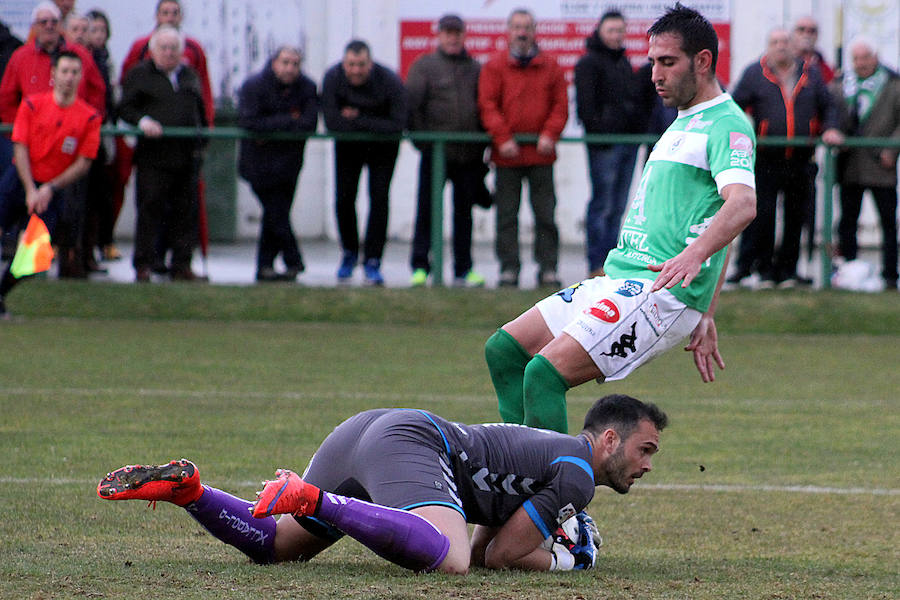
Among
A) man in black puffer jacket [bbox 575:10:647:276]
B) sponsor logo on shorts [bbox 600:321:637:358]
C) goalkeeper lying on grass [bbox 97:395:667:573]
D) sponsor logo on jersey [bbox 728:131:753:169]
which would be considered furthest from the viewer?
man in black puffer jacket [bbox 575:10:647:276]

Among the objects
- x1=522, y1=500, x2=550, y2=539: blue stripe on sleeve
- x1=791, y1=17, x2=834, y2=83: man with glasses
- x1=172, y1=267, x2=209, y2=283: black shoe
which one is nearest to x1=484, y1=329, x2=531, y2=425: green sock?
x1=522, y1=500, x2=550, y2=539: blue stripe on sleeve

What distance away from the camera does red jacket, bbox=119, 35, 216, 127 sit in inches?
532

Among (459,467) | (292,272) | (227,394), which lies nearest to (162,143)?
(292,272)

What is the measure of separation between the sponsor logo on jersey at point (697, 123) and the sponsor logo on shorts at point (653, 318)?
709 millimetres

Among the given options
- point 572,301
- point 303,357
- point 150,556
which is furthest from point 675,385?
point 150,556

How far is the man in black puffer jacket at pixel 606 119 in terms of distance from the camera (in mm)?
13133

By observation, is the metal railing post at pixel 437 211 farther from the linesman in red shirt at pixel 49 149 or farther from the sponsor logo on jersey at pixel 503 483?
the sponsor logo on jersey at pixel 503 483

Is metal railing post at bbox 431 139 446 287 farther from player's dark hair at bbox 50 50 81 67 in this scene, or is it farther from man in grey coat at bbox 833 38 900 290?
man in grey coat at bbox 833 38 900 290

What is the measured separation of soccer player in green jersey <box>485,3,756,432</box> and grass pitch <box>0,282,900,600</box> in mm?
748

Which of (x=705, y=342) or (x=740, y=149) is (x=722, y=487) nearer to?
(x=705, y=342)

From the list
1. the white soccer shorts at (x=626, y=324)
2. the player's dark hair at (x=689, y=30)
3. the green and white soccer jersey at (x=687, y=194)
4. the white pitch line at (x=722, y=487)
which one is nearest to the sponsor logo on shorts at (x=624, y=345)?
the white soccer shorts at (x=626, y=324)

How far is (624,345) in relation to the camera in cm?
573

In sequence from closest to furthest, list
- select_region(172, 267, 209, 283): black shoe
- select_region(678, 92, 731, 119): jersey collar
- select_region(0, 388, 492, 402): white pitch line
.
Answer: select_region(678, 92, 731, 119): jersey collar → select_region(0, 388, 492, 402): white pitch line → select_region(172, 267, 209, 283): black shoe

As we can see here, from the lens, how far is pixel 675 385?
10469mm
